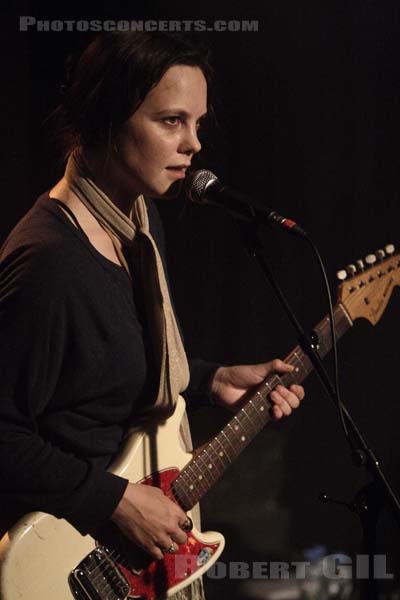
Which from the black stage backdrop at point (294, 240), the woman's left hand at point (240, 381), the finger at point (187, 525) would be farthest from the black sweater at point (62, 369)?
the black stage backdrop at point (294, 240)

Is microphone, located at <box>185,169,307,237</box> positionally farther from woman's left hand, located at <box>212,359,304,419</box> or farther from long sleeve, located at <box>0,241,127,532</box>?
woman's left hand, located at <box>212,359,304,419</box>

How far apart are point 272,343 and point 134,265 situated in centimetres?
98

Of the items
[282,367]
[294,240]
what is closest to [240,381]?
[282,367]

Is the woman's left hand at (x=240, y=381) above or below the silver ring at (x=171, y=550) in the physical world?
above

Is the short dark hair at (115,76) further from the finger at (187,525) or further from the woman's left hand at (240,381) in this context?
the finger at (187,525)

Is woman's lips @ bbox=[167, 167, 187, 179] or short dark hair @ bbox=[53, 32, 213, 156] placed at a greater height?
short dark hair @ bbox=[53, 32, 213, 156]

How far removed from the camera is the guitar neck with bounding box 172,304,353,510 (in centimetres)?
174

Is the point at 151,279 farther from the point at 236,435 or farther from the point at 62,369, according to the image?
the point at 236,435

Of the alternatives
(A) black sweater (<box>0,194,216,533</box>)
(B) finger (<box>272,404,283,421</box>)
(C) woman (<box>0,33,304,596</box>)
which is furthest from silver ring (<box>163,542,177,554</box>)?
(B) finger (<box>272,404,283,421</box>)

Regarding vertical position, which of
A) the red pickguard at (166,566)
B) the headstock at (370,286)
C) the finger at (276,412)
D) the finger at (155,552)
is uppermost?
the headstock at (370,286)

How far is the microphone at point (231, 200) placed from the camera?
1.52m

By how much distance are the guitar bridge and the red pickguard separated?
19 millimetres

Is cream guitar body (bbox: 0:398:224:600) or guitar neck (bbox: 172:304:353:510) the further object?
guitar neck (bbox: 172:304:353:510)

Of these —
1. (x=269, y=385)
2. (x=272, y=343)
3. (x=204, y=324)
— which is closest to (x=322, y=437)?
(x=272, y=343)
